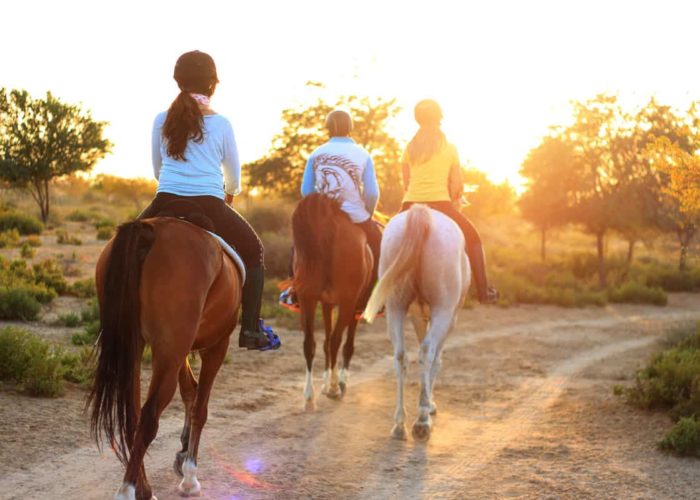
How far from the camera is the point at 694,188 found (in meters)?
8.68

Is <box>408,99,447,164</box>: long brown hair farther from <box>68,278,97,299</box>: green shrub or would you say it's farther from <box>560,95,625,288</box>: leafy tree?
<box>560,95,625,288</box>: leafy tree

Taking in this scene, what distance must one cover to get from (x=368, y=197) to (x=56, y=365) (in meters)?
3.74

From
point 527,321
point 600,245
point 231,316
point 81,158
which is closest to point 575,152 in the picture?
point 600,245

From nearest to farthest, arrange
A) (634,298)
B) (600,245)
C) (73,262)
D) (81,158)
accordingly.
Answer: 1. (73,262)
2. (634,298)
3. (600,245)
4. (81,158)

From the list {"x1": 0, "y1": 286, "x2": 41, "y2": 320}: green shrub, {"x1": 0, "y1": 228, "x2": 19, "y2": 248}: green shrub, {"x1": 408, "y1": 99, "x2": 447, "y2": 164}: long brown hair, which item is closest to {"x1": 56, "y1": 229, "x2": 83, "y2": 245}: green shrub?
{"x1": 0, "y1": 228, "x2": 19, "y2": 248}: green shrub

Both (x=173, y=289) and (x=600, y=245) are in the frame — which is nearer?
(x=173, y=289)

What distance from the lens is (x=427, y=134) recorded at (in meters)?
8.04

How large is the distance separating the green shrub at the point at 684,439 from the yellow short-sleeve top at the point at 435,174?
120 inches

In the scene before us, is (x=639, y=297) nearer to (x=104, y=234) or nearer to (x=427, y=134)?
(x=427, y=134)

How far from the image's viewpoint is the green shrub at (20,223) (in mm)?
27359

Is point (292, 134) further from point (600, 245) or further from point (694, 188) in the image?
point (694, 188)

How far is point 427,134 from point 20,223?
23417 millimetres

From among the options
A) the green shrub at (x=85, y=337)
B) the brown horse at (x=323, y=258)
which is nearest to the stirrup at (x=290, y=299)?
the brown horse at (x=323, y=258)

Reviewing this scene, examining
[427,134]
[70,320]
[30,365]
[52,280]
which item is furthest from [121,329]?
[52,280]
